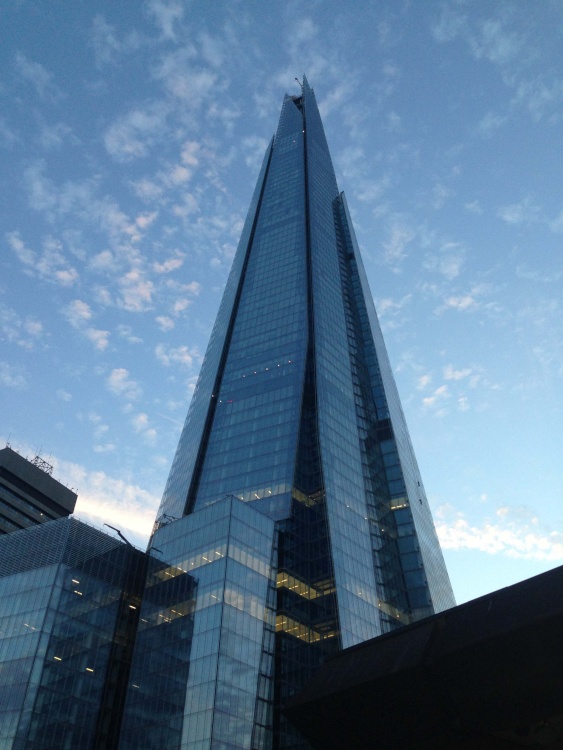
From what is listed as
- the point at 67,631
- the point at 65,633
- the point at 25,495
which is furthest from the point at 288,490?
the point at 25,495

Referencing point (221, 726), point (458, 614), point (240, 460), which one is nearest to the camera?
point (458, 614)

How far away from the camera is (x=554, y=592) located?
20.1 meters

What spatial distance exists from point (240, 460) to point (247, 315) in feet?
140

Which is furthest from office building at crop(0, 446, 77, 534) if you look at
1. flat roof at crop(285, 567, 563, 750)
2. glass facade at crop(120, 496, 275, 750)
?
flat roof at crop(285, 567, 563, 750)

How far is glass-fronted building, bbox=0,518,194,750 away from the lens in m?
70.5

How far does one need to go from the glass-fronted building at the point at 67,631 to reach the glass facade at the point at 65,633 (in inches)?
4.1

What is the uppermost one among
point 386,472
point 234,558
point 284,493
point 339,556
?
point 386,472

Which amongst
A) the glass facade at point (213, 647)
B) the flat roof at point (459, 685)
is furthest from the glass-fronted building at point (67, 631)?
the flat roof at point (459, 685)

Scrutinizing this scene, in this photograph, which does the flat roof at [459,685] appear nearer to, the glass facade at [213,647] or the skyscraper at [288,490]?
the skyscraper at [288,490]

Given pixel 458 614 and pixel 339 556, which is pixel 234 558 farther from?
pixel 458 614

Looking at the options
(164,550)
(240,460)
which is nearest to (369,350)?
(240,460)

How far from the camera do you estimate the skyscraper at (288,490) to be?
73.2 metres

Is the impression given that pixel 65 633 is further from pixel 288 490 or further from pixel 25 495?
pixel 25 495

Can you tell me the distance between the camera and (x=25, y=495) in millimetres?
160125
